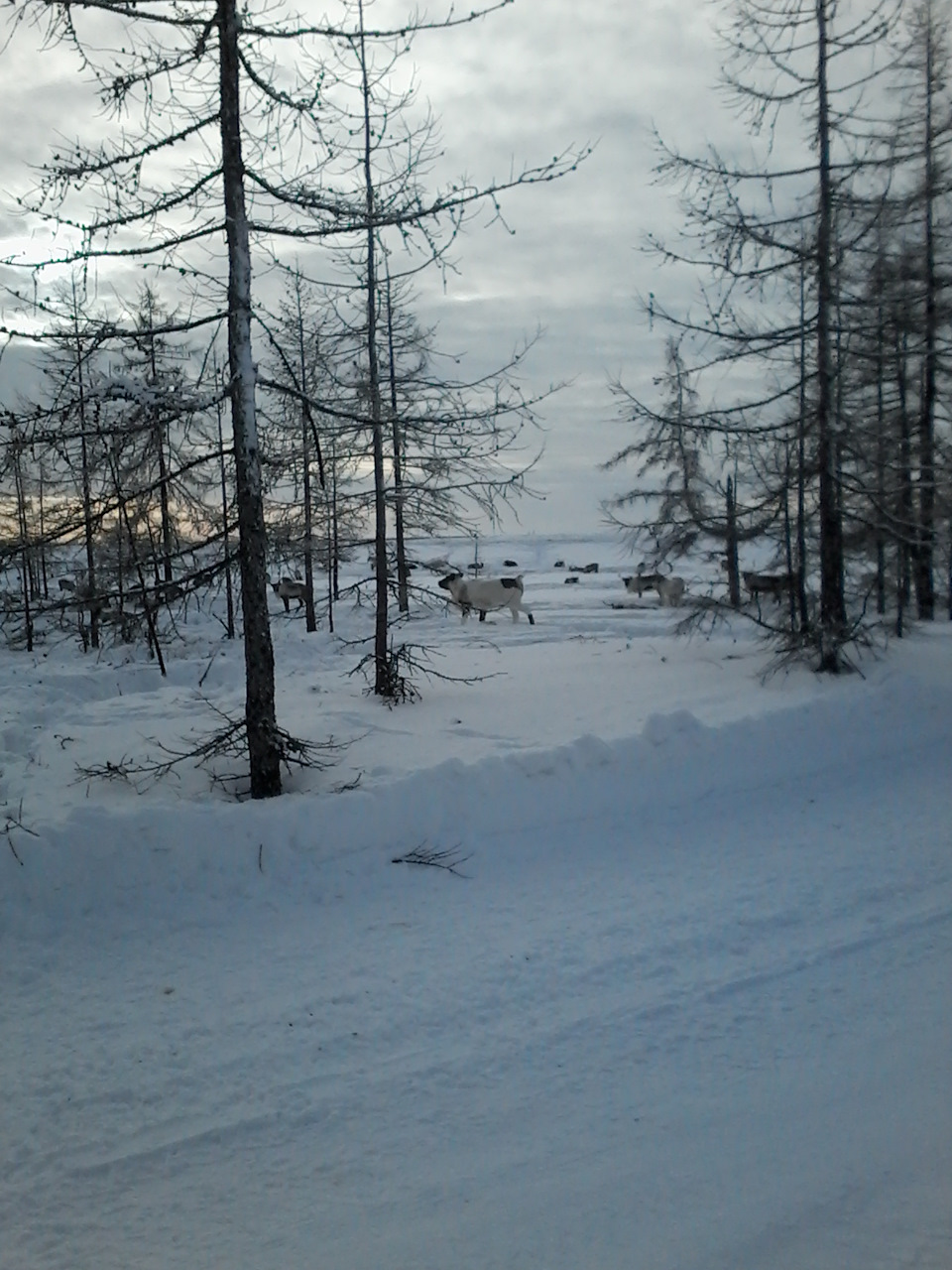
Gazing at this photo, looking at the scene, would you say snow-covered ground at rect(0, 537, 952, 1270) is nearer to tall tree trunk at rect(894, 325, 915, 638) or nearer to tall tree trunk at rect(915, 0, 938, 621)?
tall tree trunk at rect(894, 325, 915, 638)

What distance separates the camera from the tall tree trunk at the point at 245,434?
7.38 meters

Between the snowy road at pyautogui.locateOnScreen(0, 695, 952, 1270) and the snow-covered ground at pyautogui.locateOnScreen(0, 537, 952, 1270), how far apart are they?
0.07 ft

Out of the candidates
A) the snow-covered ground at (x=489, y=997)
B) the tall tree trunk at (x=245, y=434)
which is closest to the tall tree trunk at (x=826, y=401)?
the snow-covered ground at (x=489, y=997)

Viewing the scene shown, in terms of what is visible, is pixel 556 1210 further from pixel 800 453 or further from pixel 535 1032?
pixel 800 453

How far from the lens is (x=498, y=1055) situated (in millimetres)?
4648

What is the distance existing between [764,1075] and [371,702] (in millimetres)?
7854

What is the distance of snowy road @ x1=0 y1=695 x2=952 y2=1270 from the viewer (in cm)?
345

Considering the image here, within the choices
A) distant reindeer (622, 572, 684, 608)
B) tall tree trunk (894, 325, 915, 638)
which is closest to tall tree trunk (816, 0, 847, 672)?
tall tree trunk (894, 325, 915, 638)

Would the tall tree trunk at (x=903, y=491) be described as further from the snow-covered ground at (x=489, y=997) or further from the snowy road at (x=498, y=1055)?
the snowy road at (x=498, y=1055)

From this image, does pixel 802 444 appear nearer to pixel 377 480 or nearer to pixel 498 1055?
pixel 377 480

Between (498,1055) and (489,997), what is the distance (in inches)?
23.0

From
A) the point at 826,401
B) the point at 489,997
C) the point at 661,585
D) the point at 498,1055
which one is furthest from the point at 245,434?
the point at 661,585

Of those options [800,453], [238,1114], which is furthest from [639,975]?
[800,453]

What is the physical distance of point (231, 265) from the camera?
24.4 feet
